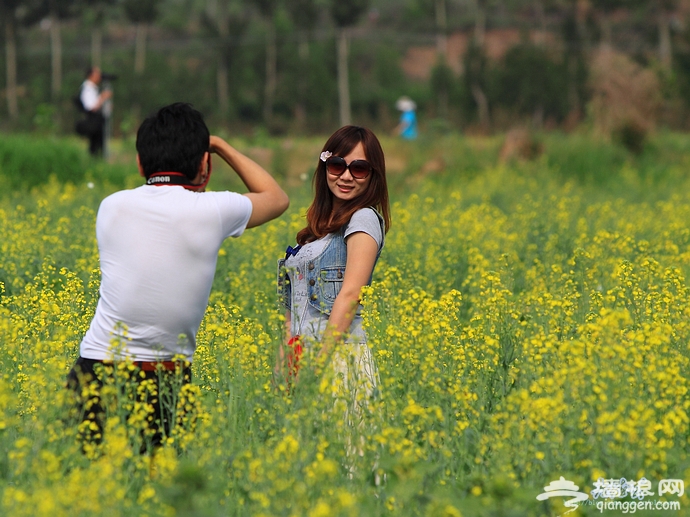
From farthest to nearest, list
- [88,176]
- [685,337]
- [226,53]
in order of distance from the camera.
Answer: [226,53] → [88,176] → [685,337]

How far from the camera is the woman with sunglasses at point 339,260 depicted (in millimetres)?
3787

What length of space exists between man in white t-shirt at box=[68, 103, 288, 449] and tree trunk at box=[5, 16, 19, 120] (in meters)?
37.1

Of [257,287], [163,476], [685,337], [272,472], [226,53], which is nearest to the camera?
[272,472]

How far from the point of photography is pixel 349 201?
4105mm

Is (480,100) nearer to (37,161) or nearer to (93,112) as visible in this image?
(93,112)

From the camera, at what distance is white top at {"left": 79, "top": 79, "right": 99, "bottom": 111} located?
1706 cm

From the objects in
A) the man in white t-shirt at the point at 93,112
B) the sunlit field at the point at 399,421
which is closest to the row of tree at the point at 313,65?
the man in white t-shirt at the point at 93,112

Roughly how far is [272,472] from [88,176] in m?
12.2

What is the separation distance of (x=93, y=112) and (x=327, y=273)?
13709 mm

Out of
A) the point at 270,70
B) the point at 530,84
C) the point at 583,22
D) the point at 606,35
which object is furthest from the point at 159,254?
the point at 583,22

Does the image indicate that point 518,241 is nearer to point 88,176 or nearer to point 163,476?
point 163,476

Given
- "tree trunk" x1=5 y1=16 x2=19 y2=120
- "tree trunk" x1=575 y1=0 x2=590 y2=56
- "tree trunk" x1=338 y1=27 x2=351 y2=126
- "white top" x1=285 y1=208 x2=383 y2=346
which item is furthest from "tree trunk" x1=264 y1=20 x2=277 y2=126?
"white top" x1=285 y1=208 x2=383 y2=346

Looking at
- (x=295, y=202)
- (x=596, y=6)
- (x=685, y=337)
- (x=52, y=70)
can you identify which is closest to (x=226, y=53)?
(x=52, y=70)

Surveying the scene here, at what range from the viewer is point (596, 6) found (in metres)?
43.1
